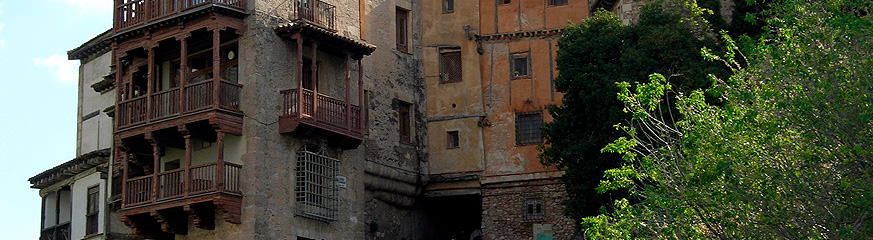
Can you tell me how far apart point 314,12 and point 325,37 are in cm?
119

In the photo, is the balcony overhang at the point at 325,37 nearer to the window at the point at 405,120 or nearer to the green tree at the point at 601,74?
the window at the point at 405,120

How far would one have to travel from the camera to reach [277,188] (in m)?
38.7

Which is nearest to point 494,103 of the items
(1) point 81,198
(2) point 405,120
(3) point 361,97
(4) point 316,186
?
(2) point 405,120

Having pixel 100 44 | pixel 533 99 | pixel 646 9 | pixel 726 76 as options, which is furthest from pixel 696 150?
pixel 100 44

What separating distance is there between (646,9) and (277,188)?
11702mm

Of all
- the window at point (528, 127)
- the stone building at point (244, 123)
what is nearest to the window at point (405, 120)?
the stone building at point (244, 123)

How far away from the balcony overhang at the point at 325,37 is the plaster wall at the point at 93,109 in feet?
29.8

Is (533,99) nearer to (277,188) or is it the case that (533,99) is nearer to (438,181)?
(438,181)

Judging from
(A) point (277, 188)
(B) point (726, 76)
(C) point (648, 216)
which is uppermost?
(B) point (726, 76)

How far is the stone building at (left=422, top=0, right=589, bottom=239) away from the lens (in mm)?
45562

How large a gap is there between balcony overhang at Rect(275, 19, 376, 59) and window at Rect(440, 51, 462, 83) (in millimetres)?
5881

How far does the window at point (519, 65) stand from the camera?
4669 cm

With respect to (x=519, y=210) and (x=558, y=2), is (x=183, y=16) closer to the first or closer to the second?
(x=519, y=210)

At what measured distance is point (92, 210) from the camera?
4547 cm
